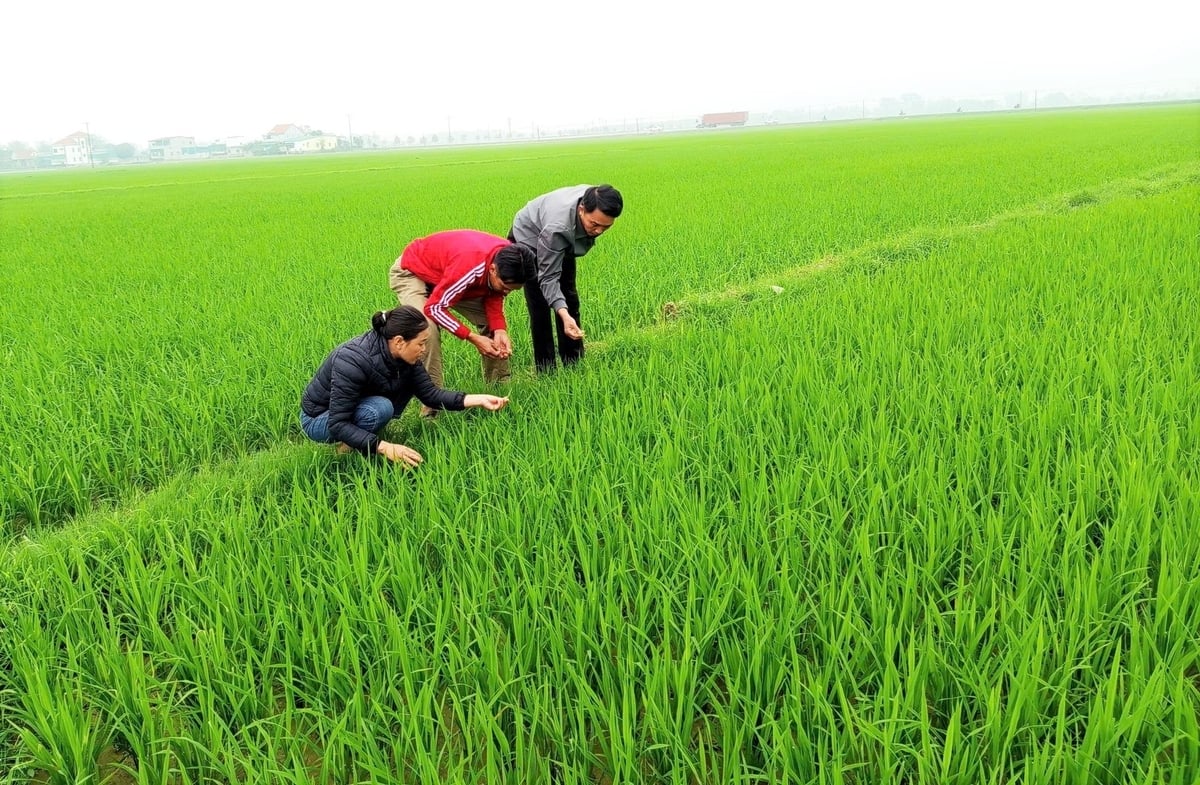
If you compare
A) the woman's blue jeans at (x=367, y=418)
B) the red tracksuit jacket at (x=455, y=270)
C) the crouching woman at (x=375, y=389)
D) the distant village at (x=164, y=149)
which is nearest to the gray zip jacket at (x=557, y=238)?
the red tracksuit jacket at (x=455, y=270)

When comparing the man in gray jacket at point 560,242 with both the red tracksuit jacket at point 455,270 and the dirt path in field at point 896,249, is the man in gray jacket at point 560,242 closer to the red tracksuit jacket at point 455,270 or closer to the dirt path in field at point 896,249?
the red tracksuit jacket at point 455,270

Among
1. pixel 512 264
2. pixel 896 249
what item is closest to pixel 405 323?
pixel 512 264

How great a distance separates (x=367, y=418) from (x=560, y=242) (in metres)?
1.22

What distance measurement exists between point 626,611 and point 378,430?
141 centimetres

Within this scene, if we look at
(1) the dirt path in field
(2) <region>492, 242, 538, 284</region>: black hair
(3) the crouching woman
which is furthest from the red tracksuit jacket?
(1) the dirt path in field

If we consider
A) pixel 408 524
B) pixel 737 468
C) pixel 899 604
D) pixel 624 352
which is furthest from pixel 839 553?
pixel 624 352

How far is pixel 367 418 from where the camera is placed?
2852 millimetres

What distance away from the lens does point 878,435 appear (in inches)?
104

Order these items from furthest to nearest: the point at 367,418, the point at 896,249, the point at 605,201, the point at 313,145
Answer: the point at 313,145
the point at 896,249
the point at 605,201
the point at 367,418

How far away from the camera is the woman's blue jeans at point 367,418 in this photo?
2846 mm

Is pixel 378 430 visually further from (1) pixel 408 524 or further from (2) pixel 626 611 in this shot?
(2) pixel 626 611

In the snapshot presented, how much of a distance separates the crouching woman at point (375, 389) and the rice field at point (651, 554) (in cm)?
13

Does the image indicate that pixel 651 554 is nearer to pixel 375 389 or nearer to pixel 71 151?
pixel 375 389

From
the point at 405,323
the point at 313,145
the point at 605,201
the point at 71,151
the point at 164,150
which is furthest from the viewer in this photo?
the point at 164,150
